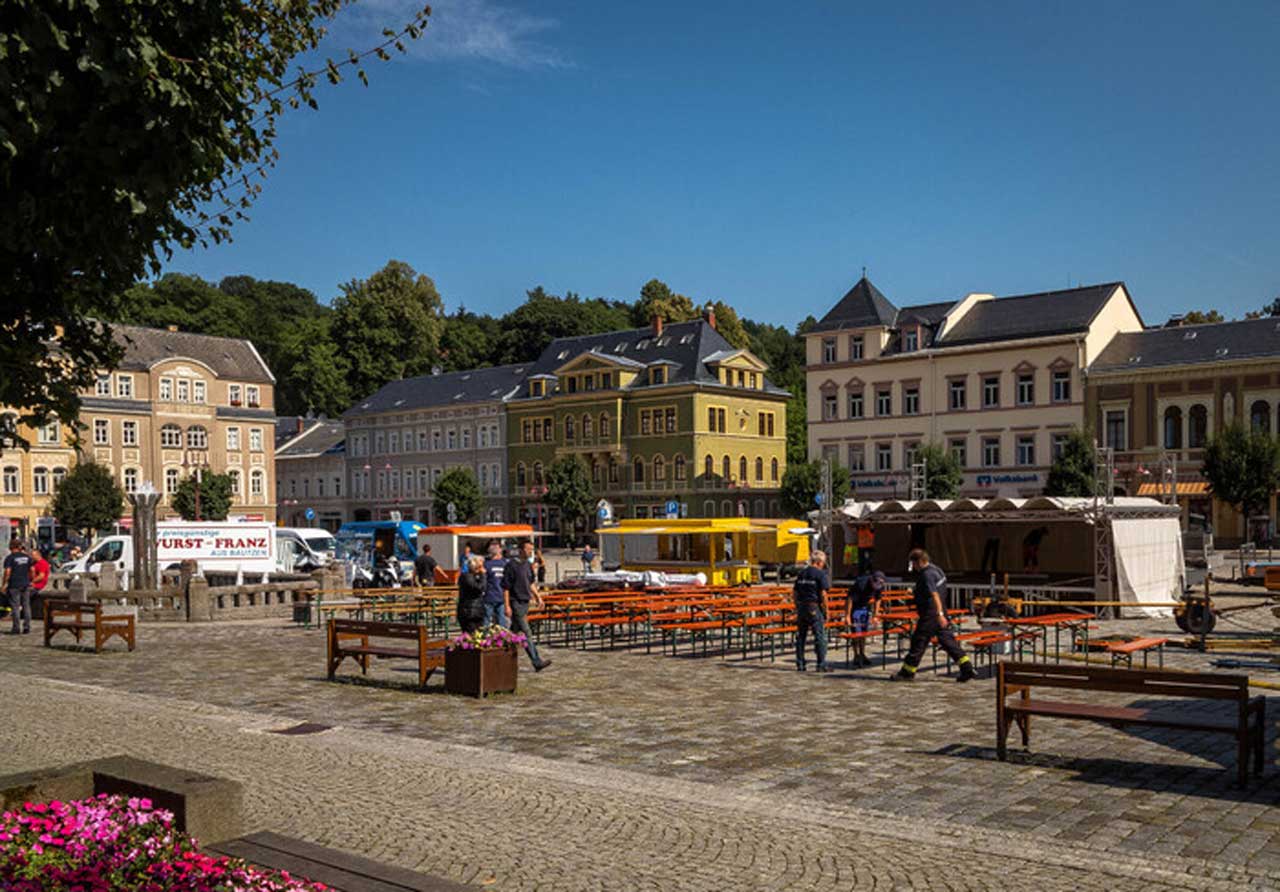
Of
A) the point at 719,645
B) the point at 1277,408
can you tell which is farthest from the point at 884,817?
the point at 1277,408

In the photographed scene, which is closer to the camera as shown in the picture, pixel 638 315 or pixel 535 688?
pixel 535 688

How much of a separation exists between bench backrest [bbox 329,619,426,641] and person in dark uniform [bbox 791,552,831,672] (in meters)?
5.26

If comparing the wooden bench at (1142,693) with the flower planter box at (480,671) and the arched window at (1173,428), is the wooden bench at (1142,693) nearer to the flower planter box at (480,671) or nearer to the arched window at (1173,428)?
the flower planter box at (480,671)

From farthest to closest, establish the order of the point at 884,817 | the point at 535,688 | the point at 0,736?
the point at 535,688
the point at 0,736
the point at 884,817

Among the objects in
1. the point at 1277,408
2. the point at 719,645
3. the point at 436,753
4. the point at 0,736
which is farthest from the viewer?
the point at 1277,408

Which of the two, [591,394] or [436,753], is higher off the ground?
[591,394]

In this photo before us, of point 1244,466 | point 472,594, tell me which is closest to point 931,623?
point 472,594

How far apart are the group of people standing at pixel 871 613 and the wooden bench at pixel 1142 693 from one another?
15.3ft

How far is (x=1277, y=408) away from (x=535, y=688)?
155 ft

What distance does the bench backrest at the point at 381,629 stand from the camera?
1556 centimetres

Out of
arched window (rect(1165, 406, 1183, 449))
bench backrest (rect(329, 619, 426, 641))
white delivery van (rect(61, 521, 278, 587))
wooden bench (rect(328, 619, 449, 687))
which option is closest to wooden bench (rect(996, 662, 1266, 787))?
wooden bench (rect(328, 619, 449, 687))

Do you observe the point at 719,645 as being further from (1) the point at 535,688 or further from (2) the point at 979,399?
(2) the point at 979,399

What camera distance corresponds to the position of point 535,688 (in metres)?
15.5

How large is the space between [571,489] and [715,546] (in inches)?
1545
